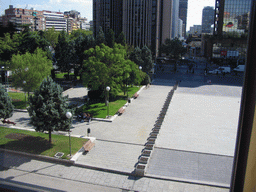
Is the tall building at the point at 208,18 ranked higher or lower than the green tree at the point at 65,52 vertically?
higher

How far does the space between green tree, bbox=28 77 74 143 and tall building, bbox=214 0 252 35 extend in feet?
17.6

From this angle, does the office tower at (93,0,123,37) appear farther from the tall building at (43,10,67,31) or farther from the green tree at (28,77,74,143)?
the tall building at (43,10,67,31)

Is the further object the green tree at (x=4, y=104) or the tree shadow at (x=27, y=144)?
the green tree at (x=4, y=104)

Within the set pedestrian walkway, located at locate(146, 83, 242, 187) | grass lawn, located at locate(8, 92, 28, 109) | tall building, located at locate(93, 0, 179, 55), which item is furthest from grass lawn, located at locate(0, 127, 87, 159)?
tall building, located at locate(93, 0, 179, 55)

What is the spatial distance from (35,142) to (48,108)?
57.2 inches

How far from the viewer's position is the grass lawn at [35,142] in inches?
291

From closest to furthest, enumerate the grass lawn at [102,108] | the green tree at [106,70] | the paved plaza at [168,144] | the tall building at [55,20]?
the paved plaza at [168,144] → the grass lawn at [102,108] → the green tree at [106,70] → the tall building at [55,20]

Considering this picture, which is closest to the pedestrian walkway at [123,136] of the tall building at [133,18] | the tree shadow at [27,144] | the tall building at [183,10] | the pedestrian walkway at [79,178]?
the pedestrian walkway at [79,178]

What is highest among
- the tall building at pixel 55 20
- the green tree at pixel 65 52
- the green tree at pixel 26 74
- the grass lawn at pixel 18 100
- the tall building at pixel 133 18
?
the tall building at pixel 55 20

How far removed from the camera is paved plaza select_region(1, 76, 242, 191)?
5965 mm

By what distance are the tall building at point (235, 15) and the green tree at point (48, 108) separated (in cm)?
537

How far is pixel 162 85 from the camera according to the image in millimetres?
19094

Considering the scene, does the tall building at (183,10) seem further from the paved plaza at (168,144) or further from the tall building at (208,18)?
the paved plaza at (168,144)

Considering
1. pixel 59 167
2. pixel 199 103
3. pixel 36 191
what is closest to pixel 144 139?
pixel 59 167
